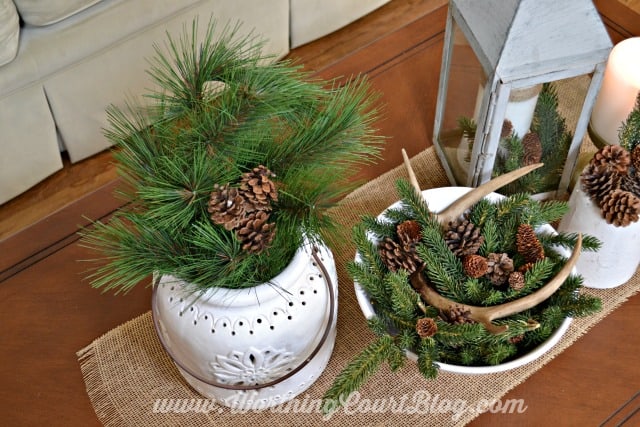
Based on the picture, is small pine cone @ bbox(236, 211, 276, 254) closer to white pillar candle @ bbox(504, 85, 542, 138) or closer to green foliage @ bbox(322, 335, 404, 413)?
green foliage @ bbox(322, 335, 404, 413)

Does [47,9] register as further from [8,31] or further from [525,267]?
[525,267]

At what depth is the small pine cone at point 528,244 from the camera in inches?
27.6

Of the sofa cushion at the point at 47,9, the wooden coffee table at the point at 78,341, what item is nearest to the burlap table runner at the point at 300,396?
the wooden coffee table at the point at 78,341

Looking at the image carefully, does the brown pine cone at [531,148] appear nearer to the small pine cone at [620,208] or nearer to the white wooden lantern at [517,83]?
the white wooden lantern at [517,83]

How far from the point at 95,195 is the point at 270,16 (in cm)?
70

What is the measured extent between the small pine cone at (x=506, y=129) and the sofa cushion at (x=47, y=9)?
2.56ft

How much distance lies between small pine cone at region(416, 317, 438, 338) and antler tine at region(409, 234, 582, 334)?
4cm

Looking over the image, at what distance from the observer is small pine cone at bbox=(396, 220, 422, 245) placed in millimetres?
715

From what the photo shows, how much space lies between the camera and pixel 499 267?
2.27 feet

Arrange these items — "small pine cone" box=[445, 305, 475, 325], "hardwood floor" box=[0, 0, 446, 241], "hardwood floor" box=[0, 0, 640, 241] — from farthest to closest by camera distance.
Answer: "hardwood floor" box=[0, 0, 446, 241]
"hardwood floor" box=[0, 0, 640, 241]
"small pine cone" box=[445, 305, 475, 325]

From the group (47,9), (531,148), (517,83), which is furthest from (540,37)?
(47,9)

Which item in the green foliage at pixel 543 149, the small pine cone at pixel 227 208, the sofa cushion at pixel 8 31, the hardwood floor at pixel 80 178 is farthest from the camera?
the hardwood floor at pixel 80 178

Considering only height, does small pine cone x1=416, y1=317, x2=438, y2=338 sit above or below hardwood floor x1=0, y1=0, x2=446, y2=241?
above

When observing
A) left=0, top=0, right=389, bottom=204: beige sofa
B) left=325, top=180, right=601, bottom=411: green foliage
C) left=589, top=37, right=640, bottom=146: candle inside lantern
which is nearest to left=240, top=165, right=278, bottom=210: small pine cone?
left=325, top=180, right=601, bottom=411: green foliage
